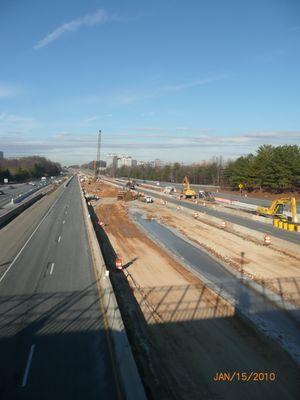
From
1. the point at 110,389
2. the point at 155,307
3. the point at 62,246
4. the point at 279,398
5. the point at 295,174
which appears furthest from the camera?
the point at 295,174

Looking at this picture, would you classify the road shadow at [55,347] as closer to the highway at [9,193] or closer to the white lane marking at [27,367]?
the white lane marking at [27,367]

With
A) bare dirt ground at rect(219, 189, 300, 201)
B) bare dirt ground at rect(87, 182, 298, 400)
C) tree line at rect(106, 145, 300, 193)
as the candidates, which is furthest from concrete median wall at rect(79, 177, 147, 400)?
bare dirt ground at rect(219, 189, 300, 201)

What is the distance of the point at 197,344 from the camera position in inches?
561

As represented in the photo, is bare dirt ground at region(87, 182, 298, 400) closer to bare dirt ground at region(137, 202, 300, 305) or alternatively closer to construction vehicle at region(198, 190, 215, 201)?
bare dirt ground at region(137, 202, 300, 305)

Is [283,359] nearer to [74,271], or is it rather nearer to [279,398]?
[279,398]

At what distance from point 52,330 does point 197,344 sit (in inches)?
190

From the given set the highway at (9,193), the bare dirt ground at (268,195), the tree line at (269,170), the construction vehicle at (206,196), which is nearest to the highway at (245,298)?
the highway at (9,193)

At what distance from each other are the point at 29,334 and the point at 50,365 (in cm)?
231

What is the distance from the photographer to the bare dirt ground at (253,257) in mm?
22866

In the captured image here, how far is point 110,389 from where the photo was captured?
10188 mm

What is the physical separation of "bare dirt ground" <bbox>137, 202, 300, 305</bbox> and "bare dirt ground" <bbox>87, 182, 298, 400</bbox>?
4160 mm

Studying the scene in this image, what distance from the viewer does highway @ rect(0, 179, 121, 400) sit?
10344mm

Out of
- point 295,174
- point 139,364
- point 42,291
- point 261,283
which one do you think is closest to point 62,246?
point 42,291

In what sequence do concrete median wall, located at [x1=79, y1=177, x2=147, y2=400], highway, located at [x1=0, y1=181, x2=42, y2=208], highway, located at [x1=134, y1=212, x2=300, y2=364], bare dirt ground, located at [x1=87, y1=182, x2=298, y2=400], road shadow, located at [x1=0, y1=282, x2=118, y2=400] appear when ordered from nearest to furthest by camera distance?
concrete median wall, located at [x1=79, y1=177, x2=147, y2=400], road shadow, located at [x1=0, y1=282, x2=118, y2=400], bare dirt ground, located at [x1=87, y1=182, x2=298, y2=400], highway, located at [x1=134, y1=212, x2=300, y2=364], highway, located at [x1=0, y1=181, x2=42, y2=208]
